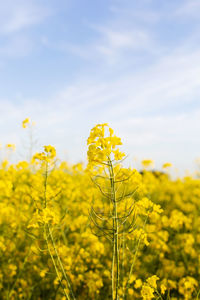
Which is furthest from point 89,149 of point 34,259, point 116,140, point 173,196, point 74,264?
point 173,196

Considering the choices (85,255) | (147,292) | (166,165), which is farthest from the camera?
(166,165)

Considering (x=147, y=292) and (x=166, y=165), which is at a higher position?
(x=166, y=165)

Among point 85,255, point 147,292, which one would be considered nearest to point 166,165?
point 85,255

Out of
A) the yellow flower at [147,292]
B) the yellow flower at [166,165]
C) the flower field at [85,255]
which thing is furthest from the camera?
the yellow flower at [166,165]

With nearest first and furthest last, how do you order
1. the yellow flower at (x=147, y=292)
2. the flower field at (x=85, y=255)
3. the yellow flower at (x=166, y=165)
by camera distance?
the yellow flower at (x=147, y=292), the flower field at (x=85, y=255), the yellow flower at (x=166, y=165)

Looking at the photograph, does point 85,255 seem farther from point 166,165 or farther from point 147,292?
point 166,165

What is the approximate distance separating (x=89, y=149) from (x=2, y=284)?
2.78 metres

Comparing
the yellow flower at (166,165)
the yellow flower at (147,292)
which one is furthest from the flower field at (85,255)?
the yellow flower at (166,165)

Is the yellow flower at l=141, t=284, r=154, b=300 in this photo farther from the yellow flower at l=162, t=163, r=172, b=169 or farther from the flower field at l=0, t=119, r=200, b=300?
the yellow flower at l=162, t=163, r=172, b=169

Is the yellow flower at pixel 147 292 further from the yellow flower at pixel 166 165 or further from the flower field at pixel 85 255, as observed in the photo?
the yellow flower at pixel 166 165

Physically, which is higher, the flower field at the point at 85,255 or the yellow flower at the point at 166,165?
the yellow flower at the point at 166,165

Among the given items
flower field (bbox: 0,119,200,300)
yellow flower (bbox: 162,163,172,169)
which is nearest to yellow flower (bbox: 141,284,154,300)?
flower field (bbox: 0,119,200,300)

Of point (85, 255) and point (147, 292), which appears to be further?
point (85, 255)

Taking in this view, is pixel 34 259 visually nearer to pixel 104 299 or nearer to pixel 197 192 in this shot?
pixel 104 299
